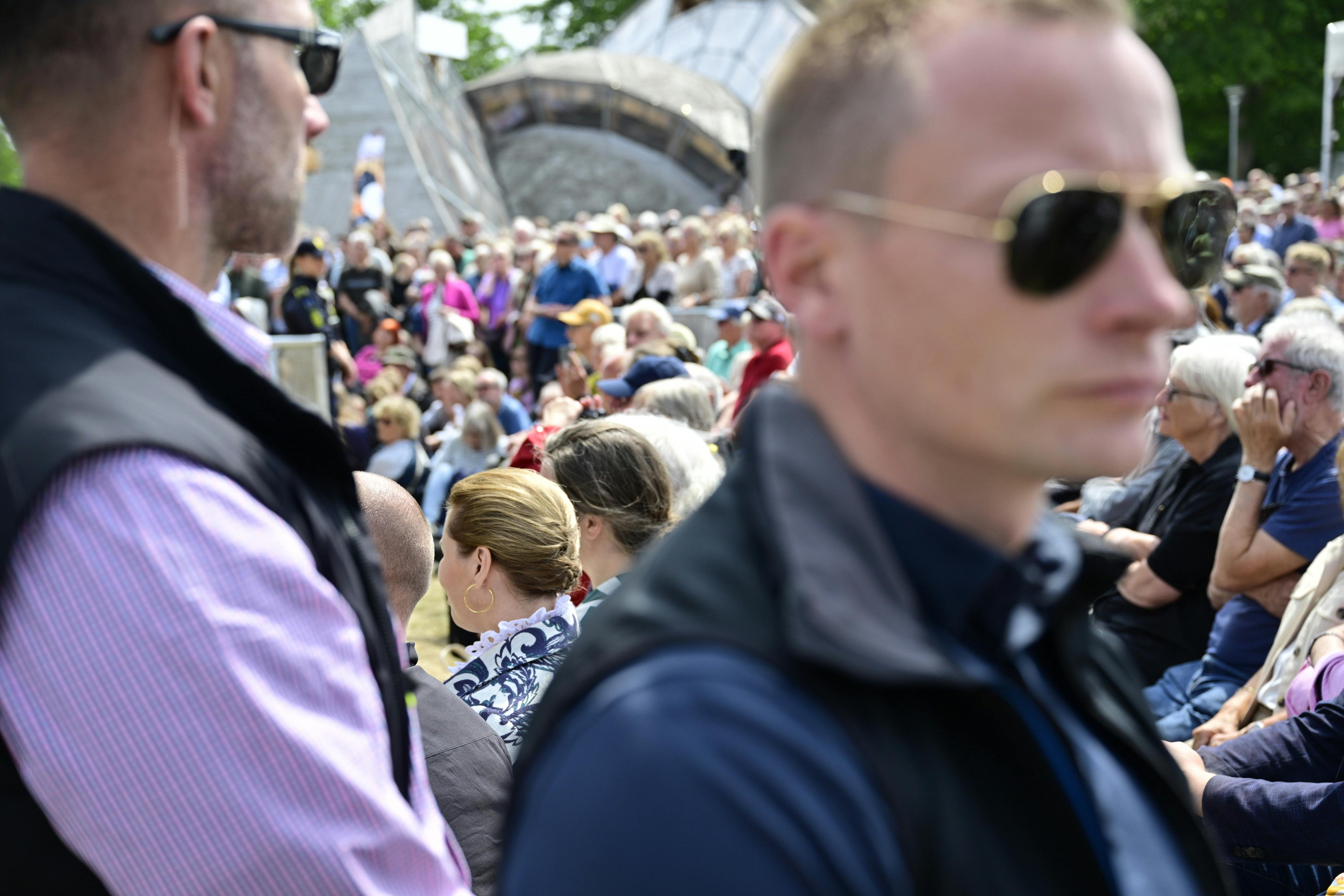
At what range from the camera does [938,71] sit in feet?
3.16

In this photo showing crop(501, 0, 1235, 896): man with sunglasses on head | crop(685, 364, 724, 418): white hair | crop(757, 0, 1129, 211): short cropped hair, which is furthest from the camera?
crop(685, 364, 724, 418): white hair

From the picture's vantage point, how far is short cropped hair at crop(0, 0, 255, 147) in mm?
1280

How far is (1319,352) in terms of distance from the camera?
4.29 meters

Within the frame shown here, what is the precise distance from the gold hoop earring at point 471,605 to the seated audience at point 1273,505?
225 cm

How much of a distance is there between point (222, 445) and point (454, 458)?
7.03 m

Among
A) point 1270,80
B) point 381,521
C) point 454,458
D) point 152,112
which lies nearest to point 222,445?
point 152,112

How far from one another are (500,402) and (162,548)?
25.6 feet

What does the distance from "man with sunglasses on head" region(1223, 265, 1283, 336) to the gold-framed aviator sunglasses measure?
778 centimetres

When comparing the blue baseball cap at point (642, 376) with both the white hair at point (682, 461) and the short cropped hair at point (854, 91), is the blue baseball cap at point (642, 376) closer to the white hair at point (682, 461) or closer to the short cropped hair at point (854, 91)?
the white hair at point (682, 461)

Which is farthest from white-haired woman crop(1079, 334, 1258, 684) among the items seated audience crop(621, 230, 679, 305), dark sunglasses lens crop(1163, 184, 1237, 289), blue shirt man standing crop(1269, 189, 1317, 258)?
blue shirt man standing crop(1269, 189, 1317, 258)

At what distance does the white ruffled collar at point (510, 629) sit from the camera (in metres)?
3.20

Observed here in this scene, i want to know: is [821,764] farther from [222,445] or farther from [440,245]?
[440,245]

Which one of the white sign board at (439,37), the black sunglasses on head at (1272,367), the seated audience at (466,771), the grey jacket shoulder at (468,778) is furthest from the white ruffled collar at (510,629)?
the white sign board at (439,37)

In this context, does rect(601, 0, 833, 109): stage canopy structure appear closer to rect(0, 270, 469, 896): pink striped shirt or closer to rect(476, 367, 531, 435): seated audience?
rect(476, 367, 531, 435): seated audience
